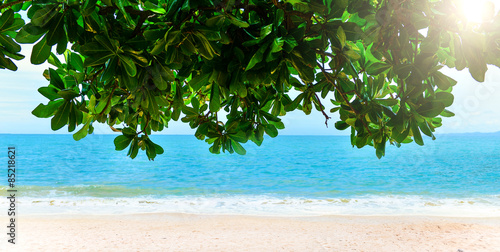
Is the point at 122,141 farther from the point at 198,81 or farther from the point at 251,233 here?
the point at 251,233

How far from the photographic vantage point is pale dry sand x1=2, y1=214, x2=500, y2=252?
6.12m

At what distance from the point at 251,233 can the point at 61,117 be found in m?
5.94

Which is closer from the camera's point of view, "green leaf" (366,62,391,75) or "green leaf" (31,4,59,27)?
"green leaf" (31,4,59,27)

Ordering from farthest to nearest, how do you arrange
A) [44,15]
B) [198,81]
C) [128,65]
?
[198,81] → [128,65] → [44,15]

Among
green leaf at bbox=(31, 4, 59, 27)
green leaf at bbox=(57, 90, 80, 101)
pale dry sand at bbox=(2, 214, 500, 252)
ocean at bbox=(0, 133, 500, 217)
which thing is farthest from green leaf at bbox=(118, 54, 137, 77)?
ocean at bbox=(0, 133, 500, 217)

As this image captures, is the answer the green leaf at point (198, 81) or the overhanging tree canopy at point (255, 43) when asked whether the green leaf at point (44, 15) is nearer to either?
the overhanging tree canopy at point (255, 43)

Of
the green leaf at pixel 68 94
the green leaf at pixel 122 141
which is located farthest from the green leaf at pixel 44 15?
the green leaf at pixel 122 141

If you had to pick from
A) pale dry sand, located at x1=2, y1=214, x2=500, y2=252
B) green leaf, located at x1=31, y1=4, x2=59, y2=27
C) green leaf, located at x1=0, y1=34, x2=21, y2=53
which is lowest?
pale dry sand, located at x1=2, y1=214, x2=500, y2=252

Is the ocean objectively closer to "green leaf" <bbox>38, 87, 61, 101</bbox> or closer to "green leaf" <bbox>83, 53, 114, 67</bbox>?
"green leaf" <bbox>38, 87, 61, 101</bbox>

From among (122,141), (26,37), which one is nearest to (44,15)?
(26,37)

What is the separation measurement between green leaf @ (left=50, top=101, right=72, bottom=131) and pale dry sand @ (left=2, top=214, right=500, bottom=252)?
191 inches

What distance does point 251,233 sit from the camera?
700cm

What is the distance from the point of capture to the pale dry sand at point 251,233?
241 inches

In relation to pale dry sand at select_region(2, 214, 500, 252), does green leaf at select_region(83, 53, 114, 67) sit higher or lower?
higher
